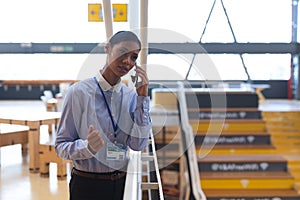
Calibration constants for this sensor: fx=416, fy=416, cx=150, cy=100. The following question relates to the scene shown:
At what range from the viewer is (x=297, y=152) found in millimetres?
7109

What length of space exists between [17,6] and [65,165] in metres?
3.10

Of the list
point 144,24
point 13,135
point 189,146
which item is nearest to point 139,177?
point 144,24

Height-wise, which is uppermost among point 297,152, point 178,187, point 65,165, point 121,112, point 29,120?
point 121,112

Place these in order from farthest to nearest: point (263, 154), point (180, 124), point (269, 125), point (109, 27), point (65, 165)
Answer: point (269, 125) < point (263, 154) < point (180, 124) < point (65, 165) < point (109, 27)

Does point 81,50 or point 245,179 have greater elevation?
point 81,50

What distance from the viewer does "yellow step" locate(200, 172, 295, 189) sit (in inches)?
240

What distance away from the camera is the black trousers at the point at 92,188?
5.32ft

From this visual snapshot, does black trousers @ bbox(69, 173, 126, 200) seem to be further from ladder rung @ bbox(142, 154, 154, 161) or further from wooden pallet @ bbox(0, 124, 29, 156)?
wooden pallet @ bbox(0, 124, 29, 156)

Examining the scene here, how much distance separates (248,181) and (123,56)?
16.8 ft

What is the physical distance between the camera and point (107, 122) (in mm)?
1576

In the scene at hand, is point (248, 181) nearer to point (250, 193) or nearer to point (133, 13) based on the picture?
point (250, 193)

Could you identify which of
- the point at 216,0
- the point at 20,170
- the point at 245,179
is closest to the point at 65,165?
the point at 20,170

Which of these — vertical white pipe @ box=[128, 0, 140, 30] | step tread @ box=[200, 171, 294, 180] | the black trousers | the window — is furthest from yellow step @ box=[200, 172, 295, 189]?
the black trousers

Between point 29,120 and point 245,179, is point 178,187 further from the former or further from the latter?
point 29,120
